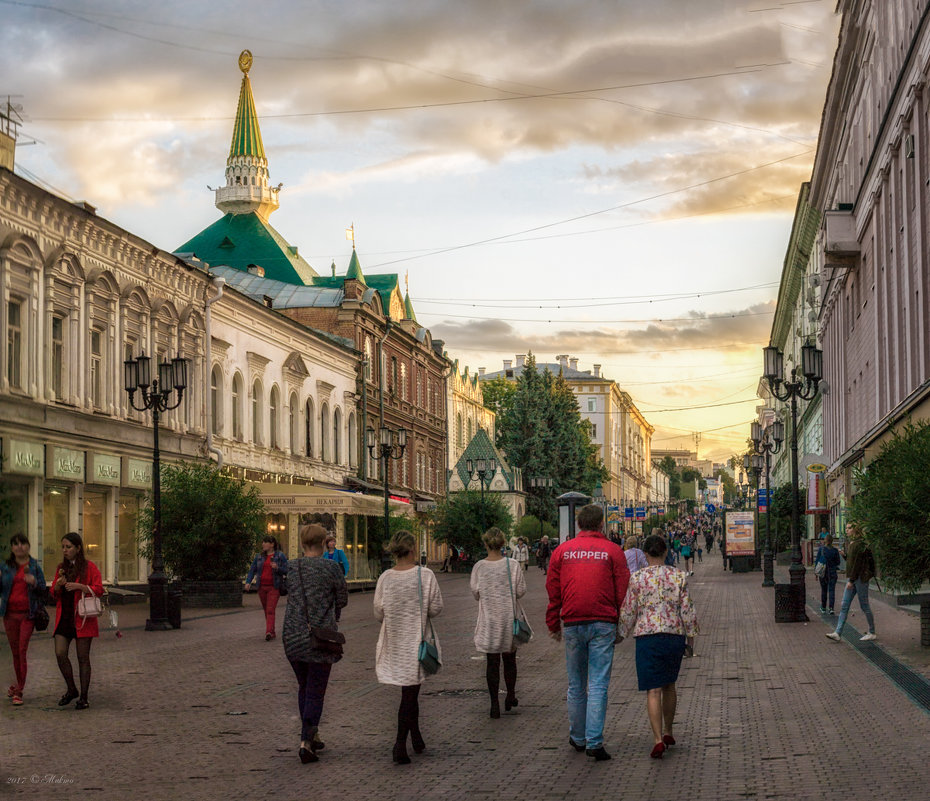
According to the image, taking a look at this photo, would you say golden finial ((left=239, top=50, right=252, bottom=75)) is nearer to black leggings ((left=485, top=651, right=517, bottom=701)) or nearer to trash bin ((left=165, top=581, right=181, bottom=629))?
trash bin ((left=165, top=581, right=181, bottom=629))

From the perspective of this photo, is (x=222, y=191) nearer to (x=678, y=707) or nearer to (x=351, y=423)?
(x=351, y=423)

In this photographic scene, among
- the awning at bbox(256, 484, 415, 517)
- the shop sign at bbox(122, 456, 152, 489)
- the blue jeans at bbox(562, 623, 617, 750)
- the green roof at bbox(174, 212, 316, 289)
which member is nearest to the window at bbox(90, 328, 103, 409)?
the shop sign at bbox(122, 456, 152, 489)

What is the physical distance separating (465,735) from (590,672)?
1.78 metres

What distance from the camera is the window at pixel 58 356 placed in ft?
102

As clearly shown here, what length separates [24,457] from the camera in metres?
28.8

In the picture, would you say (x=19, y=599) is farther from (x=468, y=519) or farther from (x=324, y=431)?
(x=468, y=519)

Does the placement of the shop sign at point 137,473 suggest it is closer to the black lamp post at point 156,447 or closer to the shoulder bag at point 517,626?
the black lamp post at point 156,447

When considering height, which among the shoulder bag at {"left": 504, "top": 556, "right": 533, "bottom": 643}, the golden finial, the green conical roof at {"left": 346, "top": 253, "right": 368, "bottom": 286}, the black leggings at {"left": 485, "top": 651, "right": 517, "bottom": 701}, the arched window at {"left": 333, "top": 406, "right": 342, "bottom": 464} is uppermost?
the golden finial

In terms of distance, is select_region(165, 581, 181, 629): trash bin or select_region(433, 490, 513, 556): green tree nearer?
select_region(165, 581, 181, 629): trash bin

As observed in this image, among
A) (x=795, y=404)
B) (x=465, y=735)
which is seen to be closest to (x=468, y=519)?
(x=795, y=404)

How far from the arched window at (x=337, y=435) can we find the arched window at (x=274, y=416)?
6.91 meters

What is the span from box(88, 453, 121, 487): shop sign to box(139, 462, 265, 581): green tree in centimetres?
221

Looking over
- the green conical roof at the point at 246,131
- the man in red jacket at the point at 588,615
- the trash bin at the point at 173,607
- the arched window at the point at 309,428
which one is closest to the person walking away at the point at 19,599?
the man in red jacket at the point at 588,615

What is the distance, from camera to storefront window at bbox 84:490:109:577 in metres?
32.2
